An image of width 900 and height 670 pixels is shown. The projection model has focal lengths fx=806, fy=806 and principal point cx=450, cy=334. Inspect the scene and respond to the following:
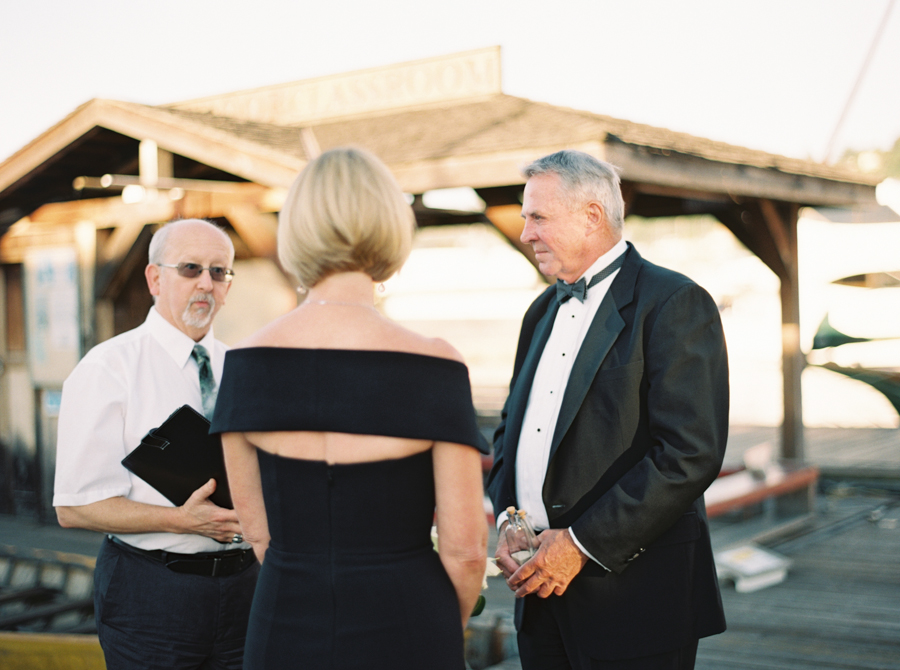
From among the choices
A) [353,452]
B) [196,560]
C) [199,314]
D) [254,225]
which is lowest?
[196,560]

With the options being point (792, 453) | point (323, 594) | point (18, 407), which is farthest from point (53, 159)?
point (792, 453)

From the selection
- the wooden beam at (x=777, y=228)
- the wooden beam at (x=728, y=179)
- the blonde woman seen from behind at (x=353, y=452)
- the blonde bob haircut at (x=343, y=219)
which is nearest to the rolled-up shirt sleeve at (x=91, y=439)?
the blonde woman seen from behind at (x=353, y=452)

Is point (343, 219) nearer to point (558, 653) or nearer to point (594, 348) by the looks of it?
point (594, 348)

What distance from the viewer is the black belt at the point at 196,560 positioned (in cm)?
226

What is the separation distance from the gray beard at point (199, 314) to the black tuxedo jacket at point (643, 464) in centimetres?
112

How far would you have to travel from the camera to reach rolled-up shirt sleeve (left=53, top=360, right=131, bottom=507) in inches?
86.6

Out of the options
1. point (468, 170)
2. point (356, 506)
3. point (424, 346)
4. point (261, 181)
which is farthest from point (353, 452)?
point (261, 181)

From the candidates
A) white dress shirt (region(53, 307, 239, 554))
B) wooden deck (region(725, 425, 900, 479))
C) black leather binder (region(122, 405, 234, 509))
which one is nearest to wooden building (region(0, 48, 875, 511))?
wooden deck (region(725, 425, 900, 479))

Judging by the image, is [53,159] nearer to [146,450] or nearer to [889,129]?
[146,450]

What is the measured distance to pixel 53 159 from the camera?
7.51 m

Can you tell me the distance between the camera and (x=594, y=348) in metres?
2.17

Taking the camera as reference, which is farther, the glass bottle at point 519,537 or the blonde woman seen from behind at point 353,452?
the glass bottle at point 519,537

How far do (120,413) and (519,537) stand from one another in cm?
116

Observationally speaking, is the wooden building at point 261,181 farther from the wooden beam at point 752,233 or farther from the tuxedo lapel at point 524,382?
the tuxedo lapel at point 524,382
